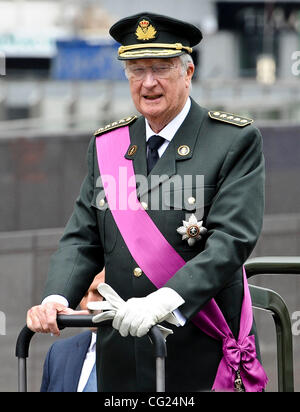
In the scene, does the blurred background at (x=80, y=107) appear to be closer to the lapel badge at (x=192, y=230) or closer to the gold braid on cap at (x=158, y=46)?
the lapel badge at (x=192, y=230)

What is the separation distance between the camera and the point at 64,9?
3859 centimetres

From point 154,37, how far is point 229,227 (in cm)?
70

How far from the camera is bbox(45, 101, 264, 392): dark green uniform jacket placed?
3.48 meters

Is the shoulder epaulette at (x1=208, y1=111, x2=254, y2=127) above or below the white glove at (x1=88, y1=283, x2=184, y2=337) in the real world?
above

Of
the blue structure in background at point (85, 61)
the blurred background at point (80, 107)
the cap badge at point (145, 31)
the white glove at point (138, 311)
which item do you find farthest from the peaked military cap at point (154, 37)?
the blue structure in background at point (85, 61)

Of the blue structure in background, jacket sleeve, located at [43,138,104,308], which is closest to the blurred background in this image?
the blue structure in background

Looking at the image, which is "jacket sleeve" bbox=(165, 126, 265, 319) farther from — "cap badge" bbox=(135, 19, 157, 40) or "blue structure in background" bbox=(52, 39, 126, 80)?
"blue structure in background" bbox=(52, 39, 126, 80)

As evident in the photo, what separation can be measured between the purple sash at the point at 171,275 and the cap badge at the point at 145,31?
475 millimetres

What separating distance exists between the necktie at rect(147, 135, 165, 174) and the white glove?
1.97 feet

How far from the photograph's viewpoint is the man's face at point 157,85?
3.56m

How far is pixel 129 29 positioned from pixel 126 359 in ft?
3.71

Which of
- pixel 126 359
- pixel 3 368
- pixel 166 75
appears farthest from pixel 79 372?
pixel 3 368
